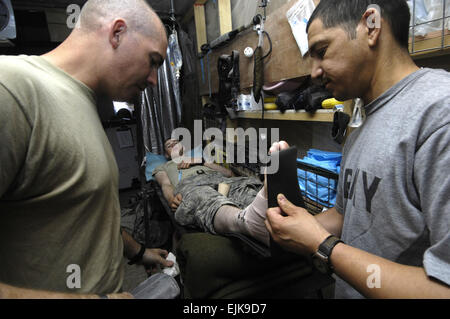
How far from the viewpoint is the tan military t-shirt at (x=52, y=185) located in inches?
17.7

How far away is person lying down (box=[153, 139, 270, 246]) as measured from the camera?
917mm

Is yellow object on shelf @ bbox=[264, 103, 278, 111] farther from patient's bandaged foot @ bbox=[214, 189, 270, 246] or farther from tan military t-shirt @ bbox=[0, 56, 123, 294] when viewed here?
tan military t-shirt @ bbox=[0, 56, 123, 294]

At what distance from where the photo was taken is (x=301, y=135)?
5.23 ft

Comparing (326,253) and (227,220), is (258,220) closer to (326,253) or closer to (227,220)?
(227,220)

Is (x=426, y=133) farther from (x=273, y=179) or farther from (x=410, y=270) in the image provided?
(x=273, y=179)

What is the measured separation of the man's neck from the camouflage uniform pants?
0.86 metres

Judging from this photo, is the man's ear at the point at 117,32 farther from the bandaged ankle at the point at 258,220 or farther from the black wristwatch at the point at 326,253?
the black wristwatch at the point at 326,253

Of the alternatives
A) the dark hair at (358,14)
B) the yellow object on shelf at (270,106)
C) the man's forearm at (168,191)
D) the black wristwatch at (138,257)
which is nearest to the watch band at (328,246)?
the dark hair at (358,14)

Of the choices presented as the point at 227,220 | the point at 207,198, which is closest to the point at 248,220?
the point at 227,220

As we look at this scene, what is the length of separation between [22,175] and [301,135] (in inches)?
58.0

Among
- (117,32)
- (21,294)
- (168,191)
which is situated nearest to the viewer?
(21,294)

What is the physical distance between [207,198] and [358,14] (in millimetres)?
1034

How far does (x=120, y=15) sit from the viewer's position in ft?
2.23

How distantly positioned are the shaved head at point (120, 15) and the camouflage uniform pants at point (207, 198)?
0.84 meters
